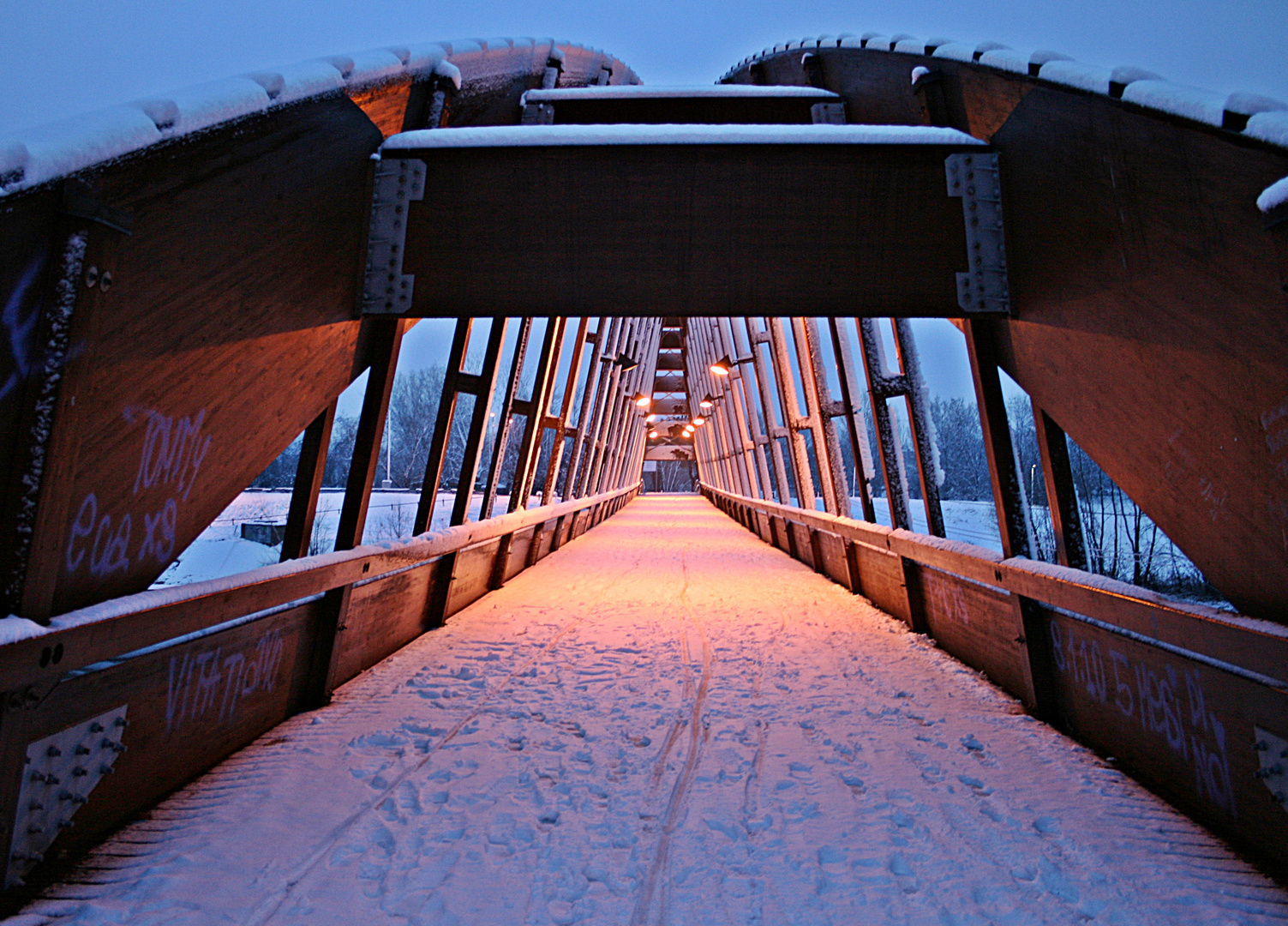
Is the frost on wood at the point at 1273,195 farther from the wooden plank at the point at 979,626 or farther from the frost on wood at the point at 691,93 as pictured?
the frost on wood at the point at 691,93

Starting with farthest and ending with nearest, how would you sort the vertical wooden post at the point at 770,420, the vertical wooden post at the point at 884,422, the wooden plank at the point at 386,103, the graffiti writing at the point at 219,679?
1. the vertical wooden post at the point at 770,420
2. the vertical wooden post at the point at 884,422
3. the wooden plank at the point at 386,103
4. the graffiti writing at the point at 219,679

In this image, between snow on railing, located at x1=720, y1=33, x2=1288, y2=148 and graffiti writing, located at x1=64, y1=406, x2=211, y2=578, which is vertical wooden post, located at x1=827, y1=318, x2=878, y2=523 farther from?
graffiti writing, located at x1=64, y1=406, x2=211, y2=578

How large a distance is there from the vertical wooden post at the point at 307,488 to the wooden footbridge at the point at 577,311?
0.08 feet

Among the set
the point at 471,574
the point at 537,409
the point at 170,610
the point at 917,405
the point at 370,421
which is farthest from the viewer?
the point at 537,409

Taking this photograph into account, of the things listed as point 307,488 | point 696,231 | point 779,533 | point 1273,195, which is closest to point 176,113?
point 307,488

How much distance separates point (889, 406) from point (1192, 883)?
3831mm

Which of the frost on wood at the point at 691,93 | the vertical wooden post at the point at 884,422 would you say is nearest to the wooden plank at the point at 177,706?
the frost on wood at the point at 691,93

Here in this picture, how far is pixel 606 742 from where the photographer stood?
296cm

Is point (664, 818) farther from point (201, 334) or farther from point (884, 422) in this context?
point (884, 422)

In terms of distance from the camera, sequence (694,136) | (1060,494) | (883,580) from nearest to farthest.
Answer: (694,136)
(1060,494)
(883,580)

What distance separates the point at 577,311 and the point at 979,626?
332cm

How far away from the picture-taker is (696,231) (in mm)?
3154

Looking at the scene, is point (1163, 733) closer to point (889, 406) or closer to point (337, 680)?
point (889, 406)

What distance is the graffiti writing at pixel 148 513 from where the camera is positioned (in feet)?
6.85
